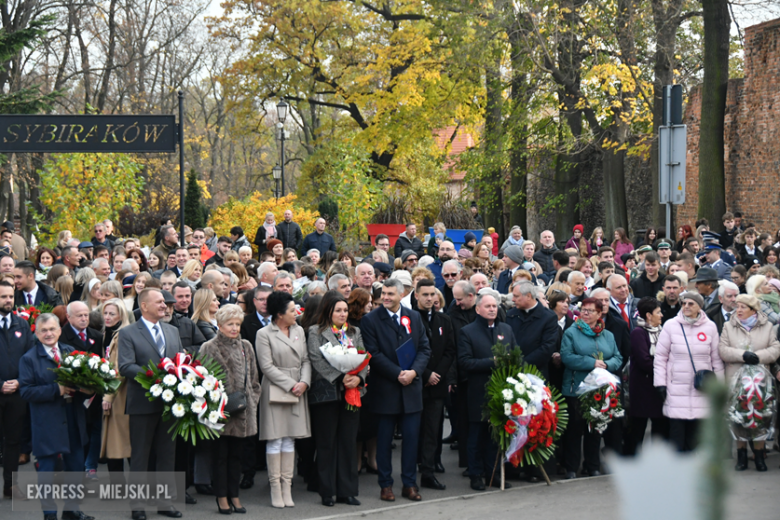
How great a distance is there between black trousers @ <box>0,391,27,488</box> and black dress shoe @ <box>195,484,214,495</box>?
1.66 meters

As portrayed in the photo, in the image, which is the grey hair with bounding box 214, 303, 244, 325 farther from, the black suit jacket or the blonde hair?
the black suit jacket

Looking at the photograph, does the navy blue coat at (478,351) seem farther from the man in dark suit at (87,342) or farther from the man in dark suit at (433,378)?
the man in dark suit at (87,342)

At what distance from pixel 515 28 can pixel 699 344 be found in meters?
14.9

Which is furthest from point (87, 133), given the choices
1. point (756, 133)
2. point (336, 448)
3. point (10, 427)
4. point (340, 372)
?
point (756, 133)

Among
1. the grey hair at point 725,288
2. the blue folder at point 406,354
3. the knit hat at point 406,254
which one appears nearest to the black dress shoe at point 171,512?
the blue folder at point 406,354

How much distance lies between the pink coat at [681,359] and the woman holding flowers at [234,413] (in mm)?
4021

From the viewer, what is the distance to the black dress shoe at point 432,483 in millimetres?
7988

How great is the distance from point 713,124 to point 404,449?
49.0 ft

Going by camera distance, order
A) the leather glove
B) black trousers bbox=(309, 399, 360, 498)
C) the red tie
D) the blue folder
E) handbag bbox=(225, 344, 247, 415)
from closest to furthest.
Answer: handbag bbox=(225, 344, 247, 415) < black trousers bbox=(309, 399, 360, 498) < the blue folder < the leather glove < the red tie

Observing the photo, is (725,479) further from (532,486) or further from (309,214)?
(309,214)

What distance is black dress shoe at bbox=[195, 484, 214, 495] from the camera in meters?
7.87

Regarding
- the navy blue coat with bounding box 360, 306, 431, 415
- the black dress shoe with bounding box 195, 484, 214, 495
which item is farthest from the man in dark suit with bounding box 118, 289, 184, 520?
the navy blue coat with bounding box 360, 306, 431, 415

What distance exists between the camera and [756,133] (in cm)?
2145

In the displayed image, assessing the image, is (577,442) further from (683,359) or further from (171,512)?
(171,512)
